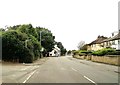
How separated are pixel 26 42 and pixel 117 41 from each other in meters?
38.1

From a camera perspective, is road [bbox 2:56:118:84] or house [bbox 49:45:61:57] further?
house [bbox 49:45:61:57]

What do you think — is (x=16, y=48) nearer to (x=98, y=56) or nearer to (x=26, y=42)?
(x=26, y=42)

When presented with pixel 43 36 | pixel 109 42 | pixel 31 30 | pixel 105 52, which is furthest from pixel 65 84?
pixel 43 36

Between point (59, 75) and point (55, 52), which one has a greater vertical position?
point (55, 52)

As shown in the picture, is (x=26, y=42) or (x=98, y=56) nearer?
(x=26, y=42)

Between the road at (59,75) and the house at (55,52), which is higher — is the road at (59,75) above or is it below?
below

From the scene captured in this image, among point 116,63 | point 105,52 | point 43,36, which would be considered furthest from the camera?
point 43,36

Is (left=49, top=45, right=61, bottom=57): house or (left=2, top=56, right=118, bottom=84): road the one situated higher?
(left=49, top=45, right=61, bottom=57): house

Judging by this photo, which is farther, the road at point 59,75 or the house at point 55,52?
the house at point 55,52

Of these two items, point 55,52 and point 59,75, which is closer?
point 59,75

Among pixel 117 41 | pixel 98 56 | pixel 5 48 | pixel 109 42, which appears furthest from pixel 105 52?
pixel 109 42

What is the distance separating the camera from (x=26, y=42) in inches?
2061

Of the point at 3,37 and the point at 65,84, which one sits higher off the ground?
the point at 3,37

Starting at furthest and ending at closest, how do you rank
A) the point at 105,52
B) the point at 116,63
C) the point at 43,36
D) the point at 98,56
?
the point at 43,36 < the point at 98,56 < the point at 105,52 < the point at 116,63
